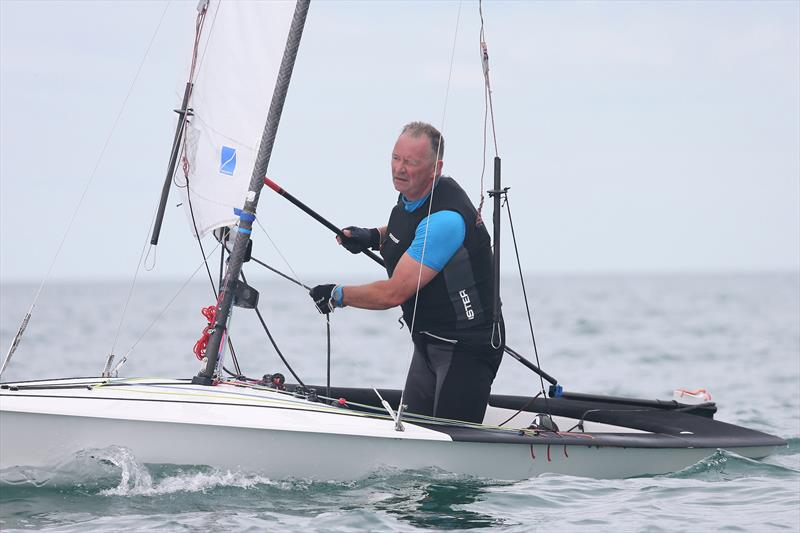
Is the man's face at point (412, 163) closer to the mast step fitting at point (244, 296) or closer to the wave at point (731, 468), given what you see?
the mast step fitting at point (244, 296)

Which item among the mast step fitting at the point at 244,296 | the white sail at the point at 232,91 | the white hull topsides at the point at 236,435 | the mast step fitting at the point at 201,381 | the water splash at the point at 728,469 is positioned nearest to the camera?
the white hull topsides at the point at 236,435

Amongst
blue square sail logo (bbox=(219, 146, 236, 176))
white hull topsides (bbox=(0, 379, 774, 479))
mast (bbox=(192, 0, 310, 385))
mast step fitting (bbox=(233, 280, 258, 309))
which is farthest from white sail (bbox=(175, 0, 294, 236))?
white hull topsides (bbox=(0, 379, 774, 479))

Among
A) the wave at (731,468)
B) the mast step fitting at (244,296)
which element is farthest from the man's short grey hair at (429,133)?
the wave at (731,468)

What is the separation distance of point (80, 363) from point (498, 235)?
44.4ft

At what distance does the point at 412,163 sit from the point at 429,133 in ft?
0.58

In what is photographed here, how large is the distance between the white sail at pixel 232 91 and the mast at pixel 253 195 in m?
0.20

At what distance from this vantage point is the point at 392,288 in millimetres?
4930

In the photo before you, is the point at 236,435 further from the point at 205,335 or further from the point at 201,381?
the point at 205,335

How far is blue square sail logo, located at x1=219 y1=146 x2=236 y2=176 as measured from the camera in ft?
17.5

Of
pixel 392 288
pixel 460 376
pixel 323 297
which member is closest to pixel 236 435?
pixel 323 297

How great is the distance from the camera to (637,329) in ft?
90.7

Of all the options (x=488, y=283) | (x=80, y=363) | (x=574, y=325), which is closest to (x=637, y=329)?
(x=574, y=325)

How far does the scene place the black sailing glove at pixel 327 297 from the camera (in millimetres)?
4879

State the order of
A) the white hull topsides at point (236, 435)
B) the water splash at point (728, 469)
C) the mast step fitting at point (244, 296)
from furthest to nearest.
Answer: the water splash at point (728, 469) → the mast step fitting at point (244, 296) → the white hull topsides at point (236, 435)
